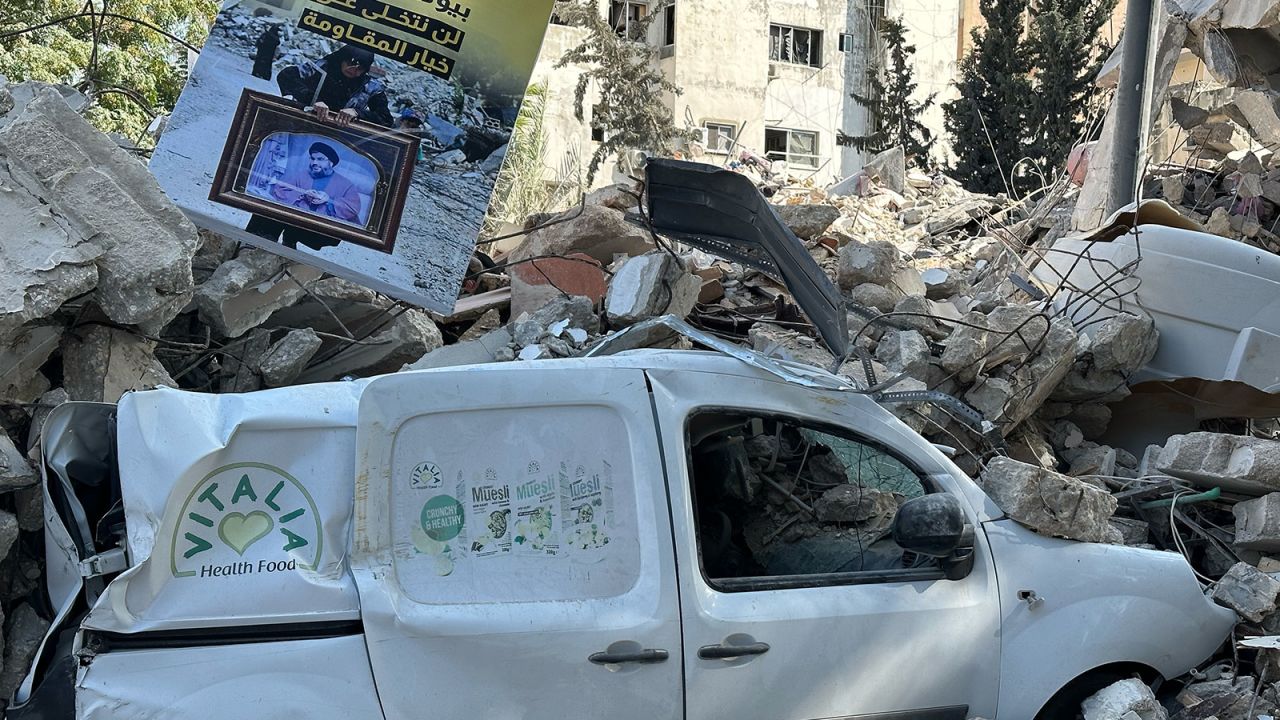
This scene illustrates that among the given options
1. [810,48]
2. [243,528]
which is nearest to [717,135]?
[810,48]

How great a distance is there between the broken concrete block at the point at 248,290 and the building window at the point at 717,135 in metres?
23.7

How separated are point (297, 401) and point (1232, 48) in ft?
31.7

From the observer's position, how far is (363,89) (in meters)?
6.30

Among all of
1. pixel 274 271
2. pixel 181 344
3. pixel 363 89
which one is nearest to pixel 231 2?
pixel 363 89

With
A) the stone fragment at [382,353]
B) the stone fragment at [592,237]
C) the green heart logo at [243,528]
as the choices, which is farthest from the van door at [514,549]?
the stone fragment at [592,237]

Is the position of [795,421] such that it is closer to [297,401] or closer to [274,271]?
[297,401]

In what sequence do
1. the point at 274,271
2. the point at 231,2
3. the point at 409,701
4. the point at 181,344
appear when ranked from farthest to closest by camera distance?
the point at 231,2
the point at 274,271
the point at 181,344
the point at 409,701

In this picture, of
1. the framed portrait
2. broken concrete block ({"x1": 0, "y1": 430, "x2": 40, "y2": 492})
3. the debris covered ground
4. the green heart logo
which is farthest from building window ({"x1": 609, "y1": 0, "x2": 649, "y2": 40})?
the green heart logo

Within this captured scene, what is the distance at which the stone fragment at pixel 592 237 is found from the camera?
7207 mm

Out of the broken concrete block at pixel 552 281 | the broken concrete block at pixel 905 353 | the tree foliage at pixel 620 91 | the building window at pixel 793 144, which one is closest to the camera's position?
the broken concrete block at pixel 905 353

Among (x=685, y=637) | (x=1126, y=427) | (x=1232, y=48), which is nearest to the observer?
(x=685, y=637)

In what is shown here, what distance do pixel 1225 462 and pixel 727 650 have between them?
3385mm

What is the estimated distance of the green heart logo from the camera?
3.03 metres

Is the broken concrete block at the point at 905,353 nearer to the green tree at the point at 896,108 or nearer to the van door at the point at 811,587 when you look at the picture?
the van door at the point at 811,587
